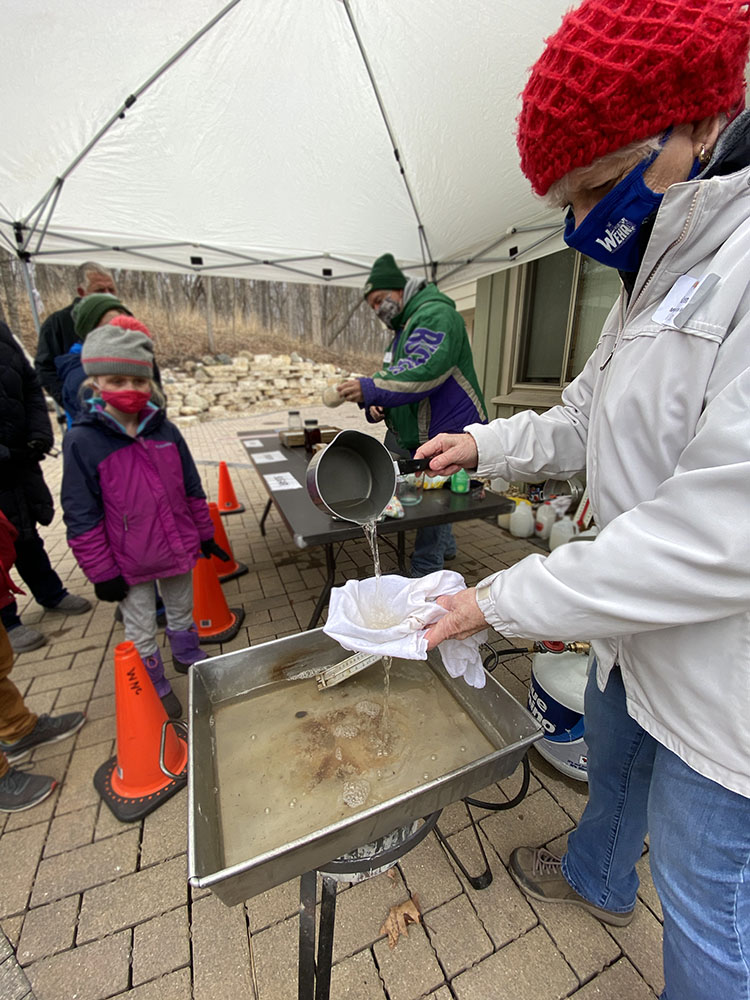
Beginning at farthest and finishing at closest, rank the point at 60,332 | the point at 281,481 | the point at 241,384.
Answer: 1. the point at 241,384
2. the point at 60,332
3. the point at 281,481

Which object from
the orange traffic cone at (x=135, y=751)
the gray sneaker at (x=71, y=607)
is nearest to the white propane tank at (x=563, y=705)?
the orange traffic cone at (x=135, y=751)

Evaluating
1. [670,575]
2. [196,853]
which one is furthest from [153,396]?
[670,575]

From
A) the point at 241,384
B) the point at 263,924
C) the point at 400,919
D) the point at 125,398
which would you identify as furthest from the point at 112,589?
the point at 241,384

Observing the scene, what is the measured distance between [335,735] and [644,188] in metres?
1.47

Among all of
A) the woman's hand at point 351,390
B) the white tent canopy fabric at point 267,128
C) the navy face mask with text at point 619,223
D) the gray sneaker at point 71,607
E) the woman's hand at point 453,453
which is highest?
the white tent canopy fabric at point 267,128

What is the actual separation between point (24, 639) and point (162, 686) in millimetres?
1263

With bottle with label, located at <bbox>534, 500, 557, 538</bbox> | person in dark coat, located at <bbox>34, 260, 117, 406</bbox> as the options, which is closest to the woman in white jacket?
bottle with label, located at <bbox>534, 500, 557, 538</bbox>

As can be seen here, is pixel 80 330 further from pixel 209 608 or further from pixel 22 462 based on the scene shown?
pixel 209 608

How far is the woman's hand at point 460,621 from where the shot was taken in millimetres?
935

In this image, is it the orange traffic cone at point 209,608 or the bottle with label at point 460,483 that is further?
the orange traffic cone at point 209,608

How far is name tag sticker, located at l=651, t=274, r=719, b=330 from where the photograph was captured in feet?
2.31

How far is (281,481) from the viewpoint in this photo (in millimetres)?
2855

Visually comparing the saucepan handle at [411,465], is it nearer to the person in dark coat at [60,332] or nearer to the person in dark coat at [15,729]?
the person in dark coat at [15,729]

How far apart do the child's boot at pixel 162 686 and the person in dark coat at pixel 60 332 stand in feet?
8.46
